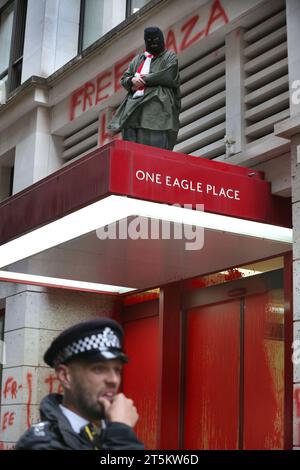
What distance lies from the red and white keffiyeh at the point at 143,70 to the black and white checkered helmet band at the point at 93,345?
20.0ft

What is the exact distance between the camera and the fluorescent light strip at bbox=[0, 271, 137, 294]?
1175 centimetres

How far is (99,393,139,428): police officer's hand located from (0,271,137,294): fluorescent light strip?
329 inches

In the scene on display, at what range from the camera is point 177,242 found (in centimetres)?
957

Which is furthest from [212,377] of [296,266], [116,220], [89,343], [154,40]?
[89,343]

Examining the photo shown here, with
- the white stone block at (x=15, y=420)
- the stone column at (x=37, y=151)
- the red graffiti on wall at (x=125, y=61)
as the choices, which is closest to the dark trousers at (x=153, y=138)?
the red graffiti on wall at (x=125, y=61)

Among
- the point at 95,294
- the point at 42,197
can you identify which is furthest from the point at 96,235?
the point at 95,294

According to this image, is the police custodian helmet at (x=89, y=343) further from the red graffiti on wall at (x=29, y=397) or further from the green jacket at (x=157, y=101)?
the red graffiti on wall at (x=29, y=397)

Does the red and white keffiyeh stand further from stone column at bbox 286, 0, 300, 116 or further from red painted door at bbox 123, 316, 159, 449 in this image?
red painted door at bbox 123, 316, 159, 449

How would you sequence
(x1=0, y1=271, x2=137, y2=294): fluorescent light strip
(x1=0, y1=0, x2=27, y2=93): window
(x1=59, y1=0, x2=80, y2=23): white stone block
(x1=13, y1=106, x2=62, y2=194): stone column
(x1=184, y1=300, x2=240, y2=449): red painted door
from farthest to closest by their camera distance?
1. (x1=0, y1=0, x2=27, y2=93): window
2. (x1=59, y1=0, x2=80, y2=23): white stone block
3. (x1=13, y1=106, x2=62, y2=194): stone column
4. (x1=0, y1=271, x2=137, y2=294): fluorescent light strip
5. (x1=184, y1=300, x2=240, y2=449): red painted door

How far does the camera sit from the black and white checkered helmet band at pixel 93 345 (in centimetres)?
341

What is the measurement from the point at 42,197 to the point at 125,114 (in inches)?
54.1

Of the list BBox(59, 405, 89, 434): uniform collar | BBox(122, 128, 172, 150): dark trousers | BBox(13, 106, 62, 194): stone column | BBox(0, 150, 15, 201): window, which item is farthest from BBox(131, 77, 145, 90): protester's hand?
BBox(0, 150, 15, 201): window
